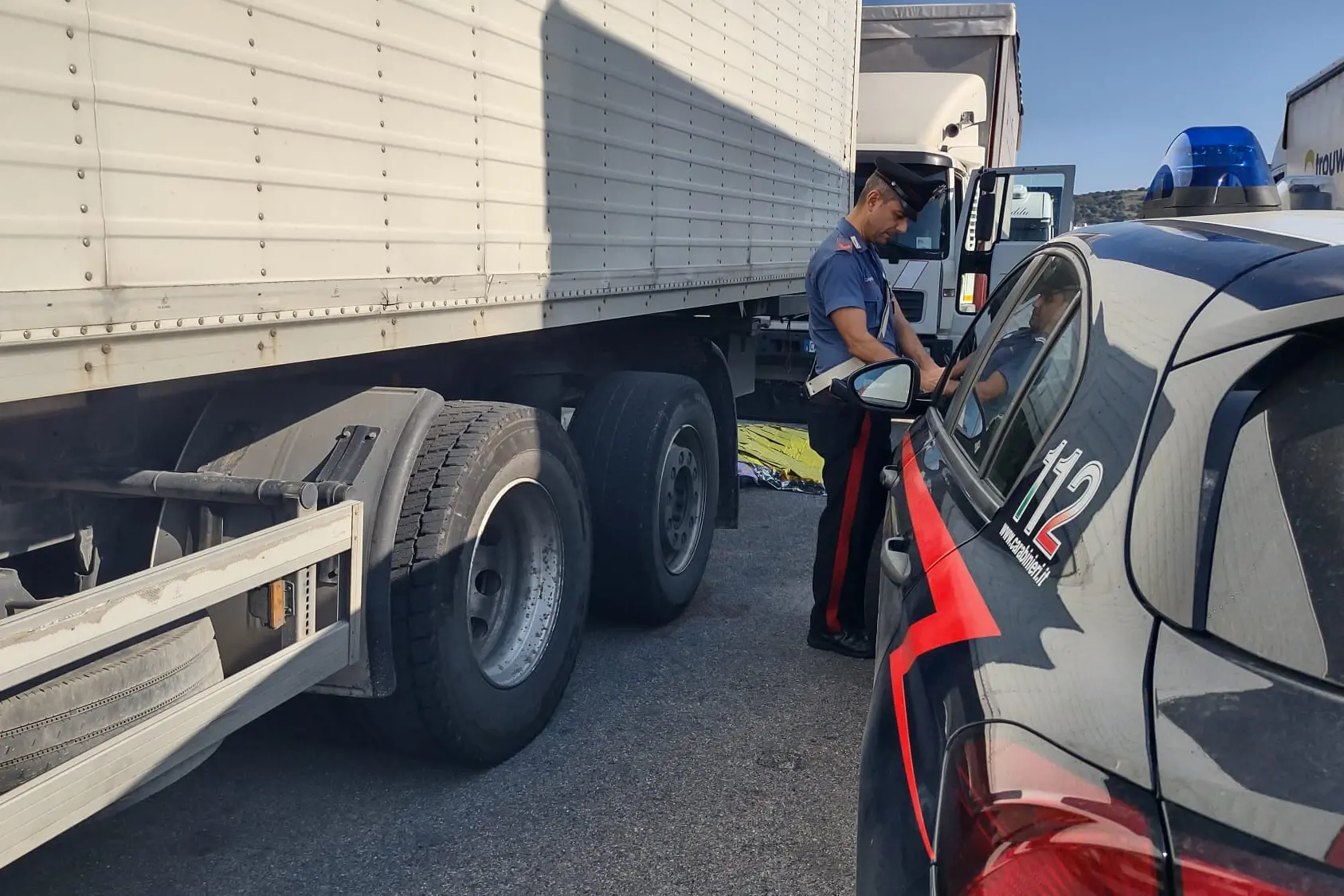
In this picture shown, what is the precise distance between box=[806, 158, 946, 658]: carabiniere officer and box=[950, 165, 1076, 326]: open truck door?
161 inches

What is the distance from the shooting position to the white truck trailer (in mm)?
1951

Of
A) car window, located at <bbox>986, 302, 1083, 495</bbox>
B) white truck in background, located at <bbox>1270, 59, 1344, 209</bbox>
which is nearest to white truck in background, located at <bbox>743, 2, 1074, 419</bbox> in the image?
white truck in background, located at <bbox>1270, 59, 1344, 209</bbox>

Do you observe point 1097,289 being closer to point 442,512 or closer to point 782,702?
point 442,512

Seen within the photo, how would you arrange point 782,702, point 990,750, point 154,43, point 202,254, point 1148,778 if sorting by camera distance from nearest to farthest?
1. point 1148,778
2. point 990,750
3. point 154,43
4. point 202,254
5. point 782,702

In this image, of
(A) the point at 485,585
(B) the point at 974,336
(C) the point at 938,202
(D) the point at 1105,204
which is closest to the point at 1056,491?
(B) the point at 974,336

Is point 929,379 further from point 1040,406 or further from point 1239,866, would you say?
point 1239,866

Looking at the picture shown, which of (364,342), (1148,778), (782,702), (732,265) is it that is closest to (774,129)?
(732,265)

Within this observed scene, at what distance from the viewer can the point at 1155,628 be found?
129 cm

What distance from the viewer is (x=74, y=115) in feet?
6.14

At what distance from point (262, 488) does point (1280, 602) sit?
2.22 meters

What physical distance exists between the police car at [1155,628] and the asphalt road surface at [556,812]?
4.63 feet

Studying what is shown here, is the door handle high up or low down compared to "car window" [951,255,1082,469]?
down

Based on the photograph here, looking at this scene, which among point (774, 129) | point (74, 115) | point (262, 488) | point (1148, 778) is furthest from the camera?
point (774, 129)

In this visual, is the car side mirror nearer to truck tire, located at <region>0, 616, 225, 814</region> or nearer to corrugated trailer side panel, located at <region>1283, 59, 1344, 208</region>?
truck tire, located at <region>0, 616, 225, 814</region>
